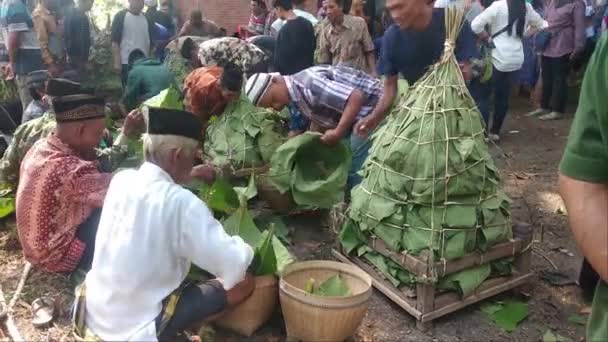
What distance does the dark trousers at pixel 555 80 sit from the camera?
762cm

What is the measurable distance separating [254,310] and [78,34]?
18.9 feet

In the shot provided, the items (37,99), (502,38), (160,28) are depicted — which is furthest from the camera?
(160,28)

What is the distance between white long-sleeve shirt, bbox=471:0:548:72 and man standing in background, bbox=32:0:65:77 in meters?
4.73

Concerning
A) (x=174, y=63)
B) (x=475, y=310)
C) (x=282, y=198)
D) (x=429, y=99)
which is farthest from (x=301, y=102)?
(x=174, y=63)

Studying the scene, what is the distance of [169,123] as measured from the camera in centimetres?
243

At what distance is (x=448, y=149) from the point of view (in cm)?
309

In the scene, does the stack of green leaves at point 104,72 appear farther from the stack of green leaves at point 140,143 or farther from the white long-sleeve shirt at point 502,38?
the white long-sleeve shirt at point 502,38

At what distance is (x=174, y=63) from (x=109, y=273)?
4.75 meters

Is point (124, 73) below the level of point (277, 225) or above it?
above

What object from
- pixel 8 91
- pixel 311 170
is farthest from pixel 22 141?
pixel 8 91

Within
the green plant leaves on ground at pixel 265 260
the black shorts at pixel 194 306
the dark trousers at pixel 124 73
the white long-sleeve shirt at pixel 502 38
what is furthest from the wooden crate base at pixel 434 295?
the dark trousers at pixel 124 73

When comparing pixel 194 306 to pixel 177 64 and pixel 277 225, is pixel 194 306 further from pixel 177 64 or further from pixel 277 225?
pixel 177 64

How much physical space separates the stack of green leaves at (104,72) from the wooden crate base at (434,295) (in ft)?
19.2

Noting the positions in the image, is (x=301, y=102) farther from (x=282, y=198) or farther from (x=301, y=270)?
(x=301, y=270)
